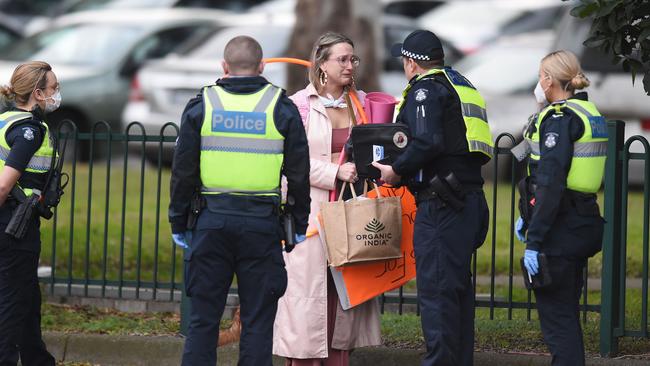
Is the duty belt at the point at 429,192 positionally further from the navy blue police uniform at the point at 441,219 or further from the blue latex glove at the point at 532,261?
the blue latex glove at the point at 532,261

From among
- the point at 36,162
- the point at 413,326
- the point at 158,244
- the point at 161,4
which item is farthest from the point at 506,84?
the point at 161,4

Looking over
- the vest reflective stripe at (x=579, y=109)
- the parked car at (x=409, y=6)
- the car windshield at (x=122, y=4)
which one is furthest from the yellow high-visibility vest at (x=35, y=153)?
the parked car at (x=409, y=6)

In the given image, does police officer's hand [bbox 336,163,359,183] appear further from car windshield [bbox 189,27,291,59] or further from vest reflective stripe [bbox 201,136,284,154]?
car windshield [bbox 189,27,291,59]

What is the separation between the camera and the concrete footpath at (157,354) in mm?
7652

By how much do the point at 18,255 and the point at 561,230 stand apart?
2705 millimetres

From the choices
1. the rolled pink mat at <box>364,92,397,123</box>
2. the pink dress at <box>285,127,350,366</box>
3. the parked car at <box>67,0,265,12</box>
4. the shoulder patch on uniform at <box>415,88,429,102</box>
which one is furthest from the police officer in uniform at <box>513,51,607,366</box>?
the parked car at <box>67,0,265,12</box>

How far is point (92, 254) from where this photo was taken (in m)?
10.4

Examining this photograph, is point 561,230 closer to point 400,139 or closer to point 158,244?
point 400,139

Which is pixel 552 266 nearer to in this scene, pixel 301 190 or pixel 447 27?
pixel 301 190

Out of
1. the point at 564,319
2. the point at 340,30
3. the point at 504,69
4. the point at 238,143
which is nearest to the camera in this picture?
the point at 238,143

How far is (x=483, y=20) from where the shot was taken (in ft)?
76.5

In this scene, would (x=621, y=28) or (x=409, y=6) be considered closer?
(x=621, y=28)

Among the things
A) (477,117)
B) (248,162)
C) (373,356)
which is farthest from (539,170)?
(373,356)

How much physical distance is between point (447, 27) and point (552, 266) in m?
17.1
